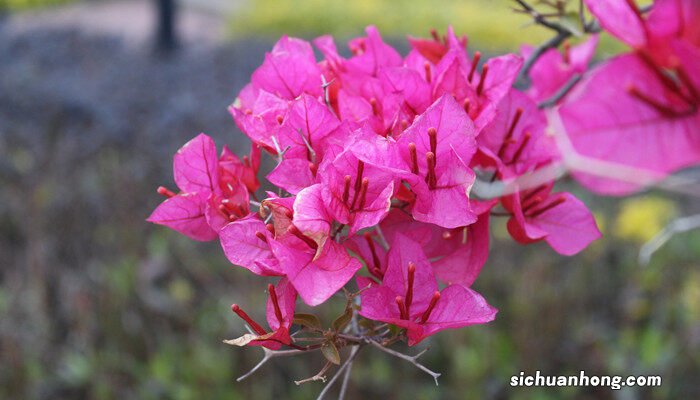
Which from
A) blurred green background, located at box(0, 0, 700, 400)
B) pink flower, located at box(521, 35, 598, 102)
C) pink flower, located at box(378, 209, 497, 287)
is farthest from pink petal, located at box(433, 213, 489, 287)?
blurred green background, located at box(0, 0, 700, 400)

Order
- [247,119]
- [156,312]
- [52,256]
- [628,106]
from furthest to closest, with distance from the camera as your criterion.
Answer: [52,256] < [156,312] < [247,119] < [628,106]

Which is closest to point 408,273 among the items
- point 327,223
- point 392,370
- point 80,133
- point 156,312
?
point 327,223


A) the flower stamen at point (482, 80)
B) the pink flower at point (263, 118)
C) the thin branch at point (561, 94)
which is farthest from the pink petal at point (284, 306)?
the thin branch at point (561, 94)

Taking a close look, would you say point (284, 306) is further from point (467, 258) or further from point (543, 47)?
point (543, 47)

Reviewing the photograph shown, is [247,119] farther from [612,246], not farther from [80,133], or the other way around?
[80,133]

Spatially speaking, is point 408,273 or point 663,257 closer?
point 408,273

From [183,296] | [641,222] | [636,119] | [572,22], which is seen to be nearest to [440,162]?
[636,119]
